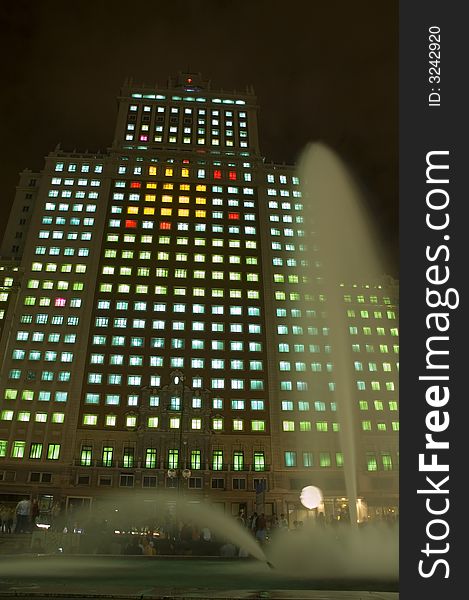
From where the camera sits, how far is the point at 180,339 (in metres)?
87.1

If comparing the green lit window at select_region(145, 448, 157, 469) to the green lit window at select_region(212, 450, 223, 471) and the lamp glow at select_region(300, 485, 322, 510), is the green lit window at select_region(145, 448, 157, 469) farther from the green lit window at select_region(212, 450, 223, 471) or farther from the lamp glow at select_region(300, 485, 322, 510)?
the lamp glow at select_region(300, 485, 322, 510)

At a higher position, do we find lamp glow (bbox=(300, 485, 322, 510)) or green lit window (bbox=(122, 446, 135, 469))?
green lit window (bbox=(122, 446, 135, 469))

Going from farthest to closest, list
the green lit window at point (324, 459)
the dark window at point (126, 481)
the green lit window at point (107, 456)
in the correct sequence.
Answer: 1. the green lit window at point (324, 459)
2. the green lit window at point (107, 456)
3. the dark window at point (126, 481)

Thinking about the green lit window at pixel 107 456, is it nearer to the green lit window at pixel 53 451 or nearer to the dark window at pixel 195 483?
the green lit window at pixel 53 451

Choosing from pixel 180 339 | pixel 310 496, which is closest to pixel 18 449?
pixel 180 339

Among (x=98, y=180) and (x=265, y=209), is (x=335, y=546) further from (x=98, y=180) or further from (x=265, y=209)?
(x=98, y=180)

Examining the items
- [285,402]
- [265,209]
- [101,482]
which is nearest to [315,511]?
[285,402]

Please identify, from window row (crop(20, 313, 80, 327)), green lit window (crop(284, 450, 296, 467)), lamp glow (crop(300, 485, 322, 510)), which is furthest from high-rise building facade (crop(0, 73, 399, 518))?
lamp glow (crop(300, 485, 322, 510))

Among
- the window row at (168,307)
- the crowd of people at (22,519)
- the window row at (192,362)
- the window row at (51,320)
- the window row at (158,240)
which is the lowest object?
the crowd of people at (22,519)

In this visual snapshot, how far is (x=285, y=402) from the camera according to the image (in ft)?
277

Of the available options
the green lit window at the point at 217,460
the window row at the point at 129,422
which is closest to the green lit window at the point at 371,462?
the window row at the point at 129,422

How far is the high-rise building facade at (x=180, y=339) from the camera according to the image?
3076 inches

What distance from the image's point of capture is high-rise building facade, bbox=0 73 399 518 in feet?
256

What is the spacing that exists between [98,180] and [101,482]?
5820cm
